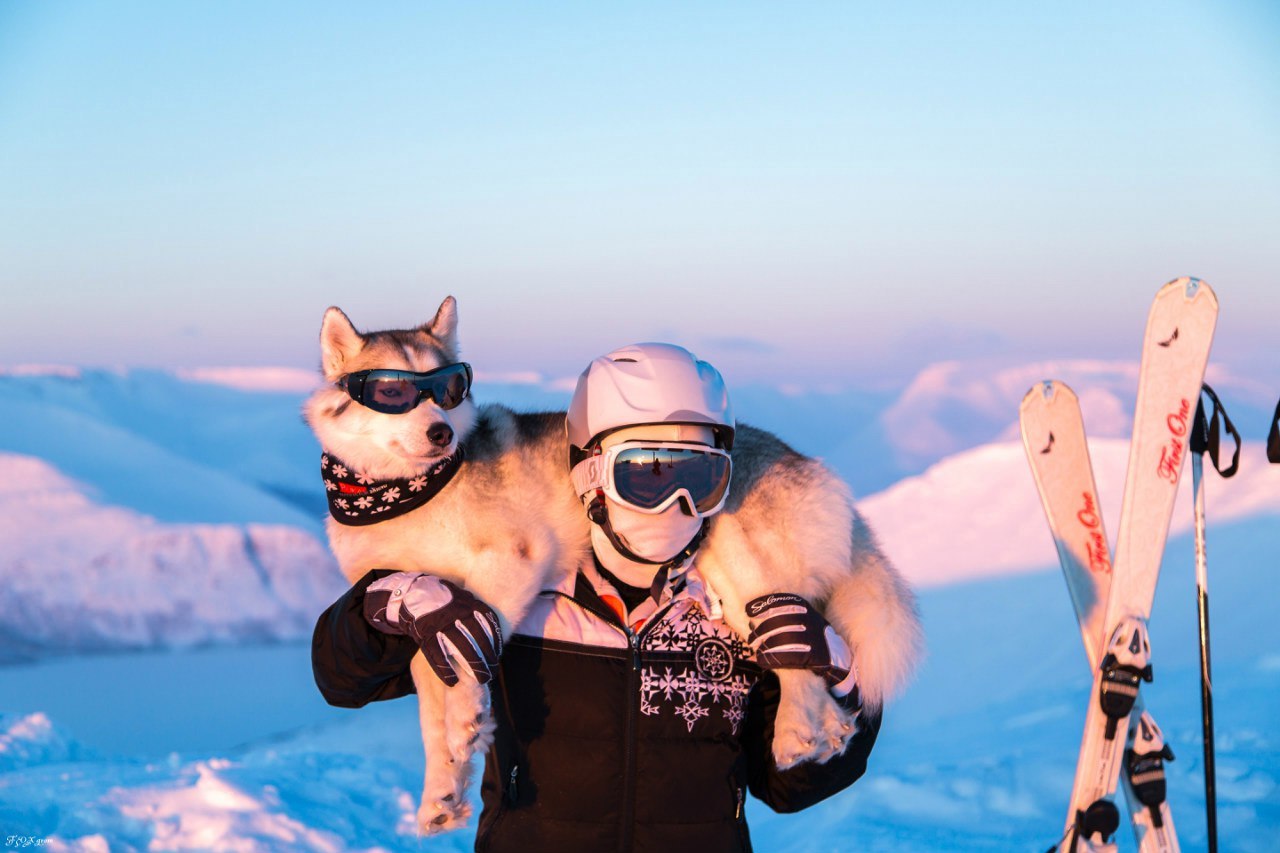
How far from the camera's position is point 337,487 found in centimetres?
309

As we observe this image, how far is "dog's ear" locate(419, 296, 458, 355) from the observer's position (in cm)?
361

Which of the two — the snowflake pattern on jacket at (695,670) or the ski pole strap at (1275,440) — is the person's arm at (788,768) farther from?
the ski pole strap at (1275,440)

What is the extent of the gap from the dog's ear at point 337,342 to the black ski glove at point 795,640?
1.54 metres

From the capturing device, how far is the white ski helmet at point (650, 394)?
110 inches

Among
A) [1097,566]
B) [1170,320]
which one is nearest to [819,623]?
[1097,566]

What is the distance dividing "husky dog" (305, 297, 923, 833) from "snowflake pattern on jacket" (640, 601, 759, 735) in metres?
0.09

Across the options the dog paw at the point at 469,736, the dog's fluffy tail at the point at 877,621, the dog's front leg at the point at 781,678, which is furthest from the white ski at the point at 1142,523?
the dog paw at the point at 469,736

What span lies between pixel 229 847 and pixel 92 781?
4.03 ft

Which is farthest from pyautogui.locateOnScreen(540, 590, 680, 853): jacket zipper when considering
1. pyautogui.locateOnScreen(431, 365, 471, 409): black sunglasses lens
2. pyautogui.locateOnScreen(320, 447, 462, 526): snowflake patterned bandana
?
pyautogui.locateOnScreen(431, 365, 471, 409): black sunglasses lens

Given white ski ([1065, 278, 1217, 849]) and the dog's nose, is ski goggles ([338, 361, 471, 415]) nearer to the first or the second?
the dog's nose

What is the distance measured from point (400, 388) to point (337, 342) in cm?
45

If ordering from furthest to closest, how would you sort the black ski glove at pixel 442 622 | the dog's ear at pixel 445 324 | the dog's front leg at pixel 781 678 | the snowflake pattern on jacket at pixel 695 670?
1. the dog's ear at pixel 445 324
2. the dog's front leg at pixel 781 678
3. the snowflake pattern on jacket at pixel 695 670
4. the black ski glove at pixel 442 622

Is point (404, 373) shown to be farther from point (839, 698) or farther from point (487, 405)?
point (839, 698)

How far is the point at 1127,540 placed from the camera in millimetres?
2809
